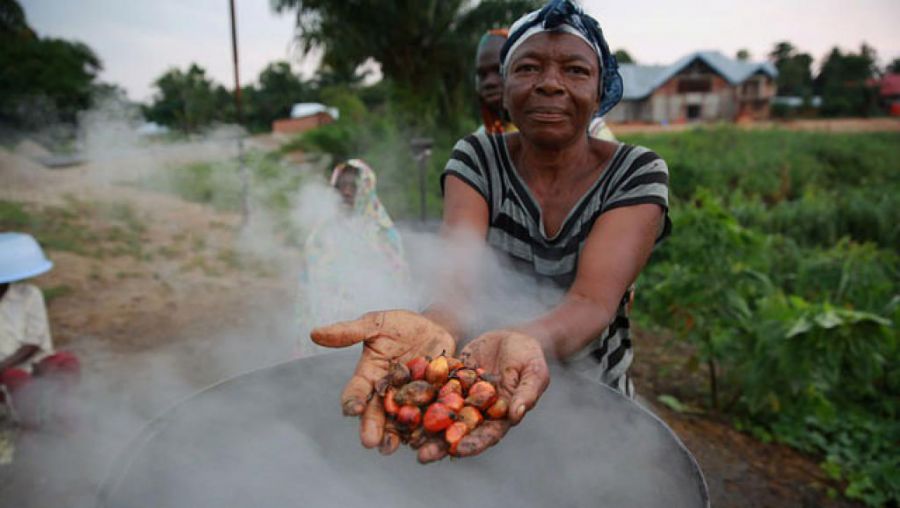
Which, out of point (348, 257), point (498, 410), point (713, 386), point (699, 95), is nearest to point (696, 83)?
point (699, 95)

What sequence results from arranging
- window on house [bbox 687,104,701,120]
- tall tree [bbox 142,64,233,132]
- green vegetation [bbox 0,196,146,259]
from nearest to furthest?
1. green vegetation [bbox 0,196,146,259]
2. tall tree [bbox 142,64,233,132]
3. window on house [bbox 687,104,701,120]

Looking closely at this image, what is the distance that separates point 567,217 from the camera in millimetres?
1426

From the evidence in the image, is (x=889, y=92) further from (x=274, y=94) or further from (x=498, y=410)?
(x=498, y=410)

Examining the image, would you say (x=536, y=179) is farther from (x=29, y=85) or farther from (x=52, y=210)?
(x=29, y=85)

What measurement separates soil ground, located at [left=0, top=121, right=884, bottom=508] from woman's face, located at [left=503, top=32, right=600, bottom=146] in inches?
84.6

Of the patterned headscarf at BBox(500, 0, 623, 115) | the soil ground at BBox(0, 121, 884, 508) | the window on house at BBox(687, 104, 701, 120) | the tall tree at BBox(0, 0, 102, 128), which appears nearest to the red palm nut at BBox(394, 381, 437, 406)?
the patterned headscarf at BBox(500, 0, 623, 115)

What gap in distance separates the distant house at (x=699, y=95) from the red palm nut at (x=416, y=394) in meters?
34.9

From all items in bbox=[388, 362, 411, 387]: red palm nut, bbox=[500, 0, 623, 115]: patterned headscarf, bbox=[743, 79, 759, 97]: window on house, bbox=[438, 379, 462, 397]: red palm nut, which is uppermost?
bbox=[743, 79, 759, 97]: window on house

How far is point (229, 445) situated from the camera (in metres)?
1.23

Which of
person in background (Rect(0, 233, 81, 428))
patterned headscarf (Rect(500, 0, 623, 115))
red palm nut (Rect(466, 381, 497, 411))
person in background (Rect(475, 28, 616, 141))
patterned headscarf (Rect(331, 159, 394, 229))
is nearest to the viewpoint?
red palm nut (Rect(466, 381, 497, 411))

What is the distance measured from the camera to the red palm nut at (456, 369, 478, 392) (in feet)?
3.79

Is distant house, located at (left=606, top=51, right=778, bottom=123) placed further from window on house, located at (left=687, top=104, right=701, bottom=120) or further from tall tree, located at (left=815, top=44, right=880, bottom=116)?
tall tree, located at (left=815, top=44, right=880, bottom=116)

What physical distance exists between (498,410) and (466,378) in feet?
0.37

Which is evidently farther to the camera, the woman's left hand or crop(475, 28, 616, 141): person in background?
crop(475, 28, 616, 141): person in background
